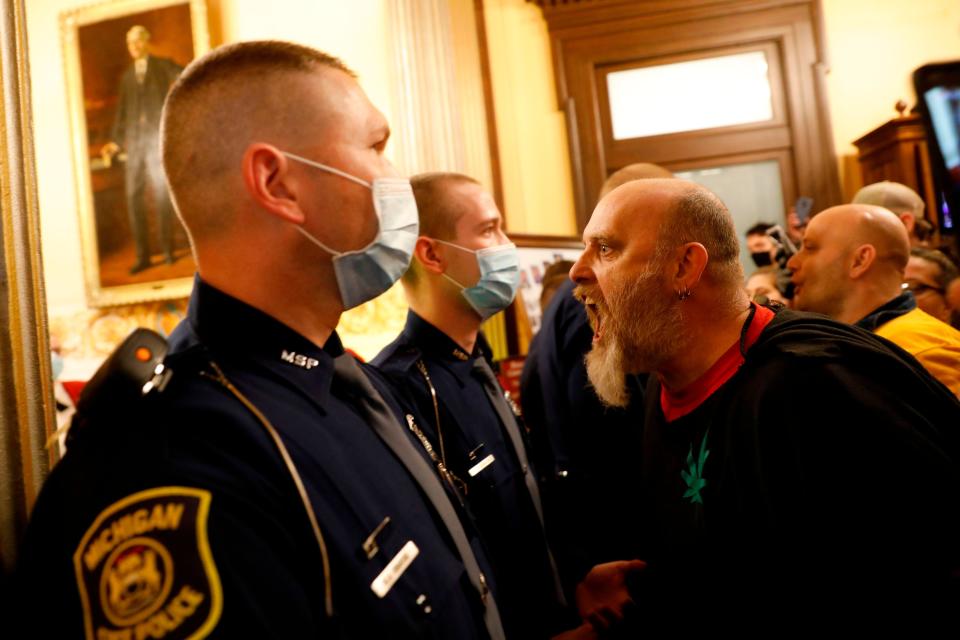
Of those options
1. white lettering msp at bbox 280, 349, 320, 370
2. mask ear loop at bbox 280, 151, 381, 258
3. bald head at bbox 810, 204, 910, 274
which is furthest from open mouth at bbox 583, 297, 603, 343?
bald head at bbox 810, 204, 910, 274

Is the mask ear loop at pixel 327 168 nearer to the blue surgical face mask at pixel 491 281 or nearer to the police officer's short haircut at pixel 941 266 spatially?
the blue surgical face mask at pixel 491 281

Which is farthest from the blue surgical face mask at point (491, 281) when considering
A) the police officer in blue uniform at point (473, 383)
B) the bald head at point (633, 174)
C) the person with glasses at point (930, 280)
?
the person with glasses at point (930, 280)

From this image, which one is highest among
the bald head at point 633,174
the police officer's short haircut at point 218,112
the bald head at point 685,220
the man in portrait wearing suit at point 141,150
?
the man in portrait wearing suit at point 141,150

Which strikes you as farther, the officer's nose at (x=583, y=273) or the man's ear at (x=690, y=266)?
the officer's nose at (x=583, y=273)

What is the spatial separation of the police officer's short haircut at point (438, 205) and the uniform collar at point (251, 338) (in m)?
1.28

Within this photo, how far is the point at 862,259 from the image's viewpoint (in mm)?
2846

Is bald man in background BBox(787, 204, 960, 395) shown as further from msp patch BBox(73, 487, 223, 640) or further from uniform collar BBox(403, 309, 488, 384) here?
msp patch BBox(73, 487, 223, 640)

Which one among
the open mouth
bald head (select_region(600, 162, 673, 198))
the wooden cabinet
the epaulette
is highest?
the wooden cabinet

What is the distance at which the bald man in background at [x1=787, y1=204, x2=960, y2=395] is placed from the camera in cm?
277

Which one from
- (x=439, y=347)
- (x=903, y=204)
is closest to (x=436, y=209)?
(x=439, y=347)

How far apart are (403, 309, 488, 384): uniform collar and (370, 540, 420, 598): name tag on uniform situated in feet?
3.56

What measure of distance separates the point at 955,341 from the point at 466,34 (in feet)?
16.3

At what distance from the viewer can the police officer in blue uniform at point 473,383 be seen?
208 cm

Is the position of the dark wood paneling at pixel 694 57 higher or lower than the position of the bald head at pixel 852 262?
higher
